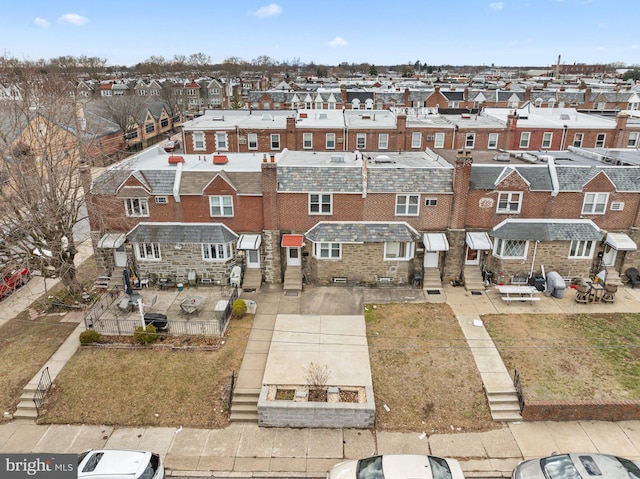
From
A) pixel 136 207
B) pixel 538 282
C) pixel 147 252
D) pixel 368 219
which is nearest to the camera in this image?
pixel 538 282

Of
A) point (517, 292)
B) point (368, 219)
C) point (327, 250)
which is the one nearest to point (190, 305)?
point (327, 250)

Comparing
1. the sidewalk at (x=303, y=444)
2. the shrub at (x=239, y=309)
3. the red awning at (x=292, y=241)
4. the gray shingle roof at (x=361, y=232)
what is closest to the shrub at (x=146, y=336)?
the shrub at (x=239, y=309)

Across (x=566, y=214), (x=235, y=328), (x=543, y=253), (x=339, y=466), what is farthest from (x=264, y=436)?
(x=566, y=214)

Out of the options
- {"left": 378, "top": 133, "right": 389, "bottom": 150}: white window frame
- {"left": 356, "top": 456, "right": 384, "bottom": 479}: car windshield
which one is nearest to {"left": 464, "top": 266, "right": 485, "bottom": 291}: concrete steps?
{"left": 356, "top": 456, "right": 384, "bottom": 479}: car windshield

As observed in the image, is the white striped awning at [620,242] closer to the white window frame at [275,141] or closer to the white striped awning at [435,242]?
the white striped awning at [435,242]

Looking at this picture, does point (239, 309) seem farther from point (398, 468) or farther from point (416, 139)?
point (416, 139)
